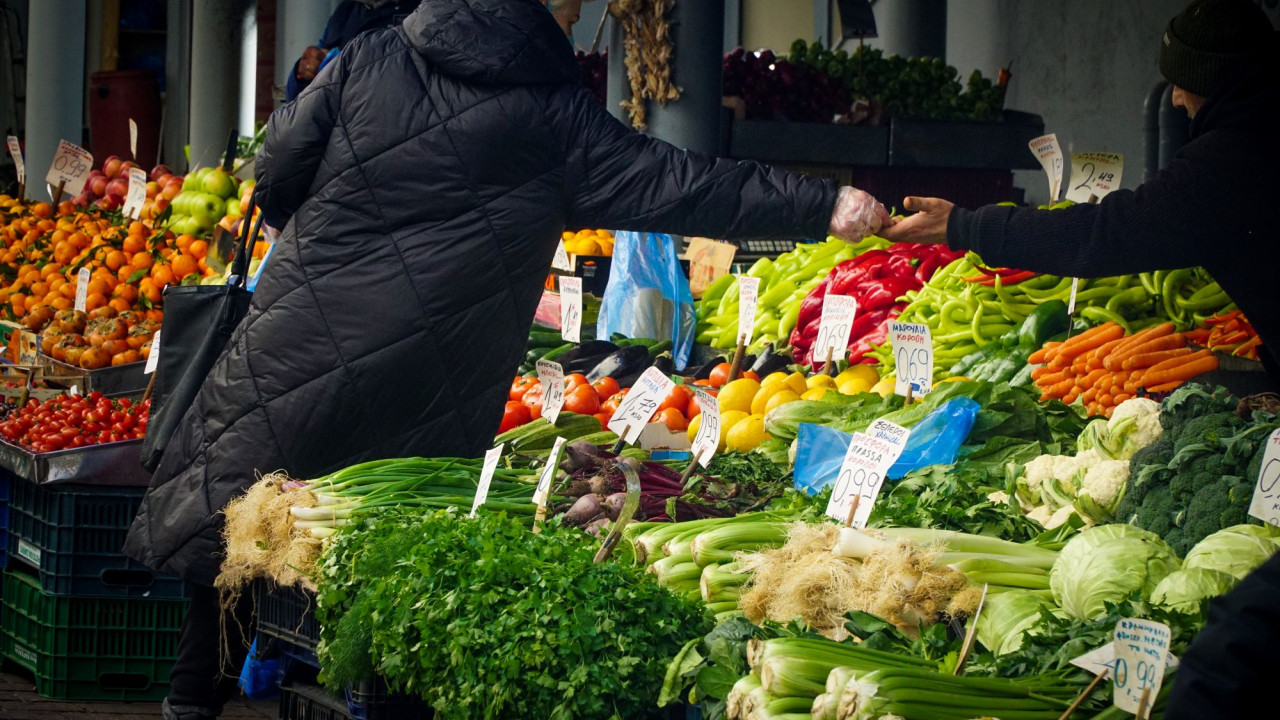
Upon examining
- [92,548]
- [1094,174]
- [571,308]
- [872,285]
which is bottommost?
[92,548]

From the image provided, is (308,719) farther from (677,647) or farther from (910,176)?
(910,176)

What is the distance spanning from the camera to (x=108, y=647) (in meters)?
5.41

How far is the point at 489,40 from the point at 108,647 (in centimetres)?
315

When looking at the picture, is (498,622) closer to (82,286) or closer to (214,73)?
(82,286)

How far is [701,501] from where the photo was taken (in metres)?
3.74

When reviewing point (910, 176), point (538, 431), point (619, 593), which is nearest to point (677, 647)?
point (619, 593)

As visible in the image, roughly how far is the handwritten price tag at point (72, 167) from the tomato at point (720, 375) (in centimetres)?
530

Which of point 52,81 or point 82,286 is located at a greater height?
point 52,81

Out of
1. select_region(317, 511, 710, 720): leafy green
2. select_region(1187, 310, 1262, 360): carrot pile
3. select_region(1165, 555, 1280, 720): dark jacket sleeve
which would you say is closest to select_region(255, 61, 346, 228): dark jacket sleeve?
select_region(317, 511, 710, 720): leafy green

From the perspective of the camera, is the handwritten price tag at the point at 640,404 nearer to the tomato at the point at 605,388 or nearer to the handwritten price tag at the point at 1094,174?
the tomato at the point at 605,388

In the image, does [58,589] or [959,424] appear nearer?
[959,424]

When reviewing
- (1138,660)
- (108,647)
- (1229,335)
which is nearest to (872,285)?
(1229,335)

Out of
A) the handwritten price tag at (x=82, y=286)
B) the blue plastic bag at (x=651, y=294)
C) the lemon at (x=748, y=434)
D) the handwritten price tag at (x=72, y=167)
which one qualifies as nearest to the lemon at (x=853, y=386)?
the lemon at (x=748, y=434)

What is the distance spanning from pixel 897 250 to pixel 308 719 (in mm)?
3782
